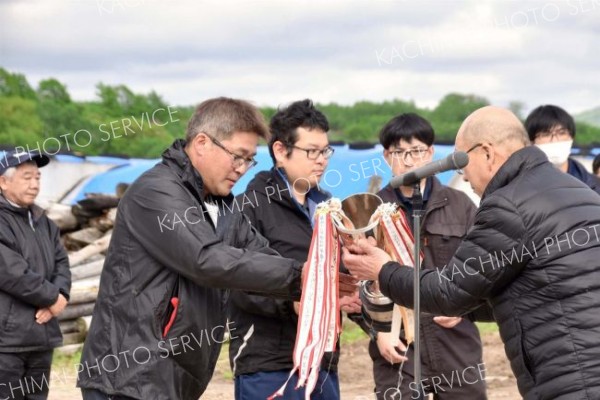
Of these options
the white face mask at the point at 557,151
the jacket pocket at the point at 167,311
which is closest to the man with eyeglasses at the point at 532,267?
the jacket pocket at the point at 167,311

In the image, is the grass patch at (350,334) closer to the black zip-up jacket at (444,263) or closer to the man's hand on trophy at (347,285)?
the black zip-up jacket at (444,263)

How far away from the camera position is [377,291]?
489 cm

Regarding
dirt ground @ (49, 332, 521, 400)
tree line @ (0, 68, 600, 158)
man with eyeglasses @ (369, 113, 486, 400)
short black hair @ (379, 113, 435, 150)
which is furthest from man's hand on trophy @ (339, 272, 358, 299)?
tree line @ (0, 68, 600, 158)

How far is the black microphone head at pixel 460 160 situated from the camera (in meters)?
3.99

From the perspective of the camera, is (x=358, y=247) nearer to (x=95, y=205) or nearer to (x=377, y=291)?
(x=377, y=291)

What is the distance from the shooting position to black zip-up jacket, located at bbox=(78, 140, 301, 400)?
13.5 ft

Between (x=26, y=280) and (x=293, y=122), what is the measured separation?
269 centimetres

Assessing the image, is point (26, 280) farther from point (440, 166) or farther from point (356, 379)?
point (356, 379)

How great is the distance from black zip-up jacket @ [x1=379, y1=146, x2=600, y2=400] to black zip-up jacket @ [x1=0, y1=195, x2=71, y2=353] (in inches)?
154

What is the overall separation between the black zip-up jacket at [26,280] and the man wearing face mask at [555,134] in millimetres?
3845

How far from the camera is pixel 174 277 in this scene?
4.22 metres

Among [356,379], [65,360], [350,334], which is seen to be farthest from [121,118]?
[356,379]

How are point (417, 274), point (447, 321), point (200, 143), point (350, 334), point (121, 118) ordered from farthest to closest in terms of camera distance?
point (121, 118) → point (350, 334) → point (447, 321) → point (200, 143) → point (417, 274)

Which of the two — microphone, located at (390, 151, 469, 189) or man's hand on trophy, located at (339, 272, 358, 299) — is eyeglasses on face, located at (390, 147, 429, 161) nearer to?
man's hand on trophy, located at (339, 272, 358, 299)
